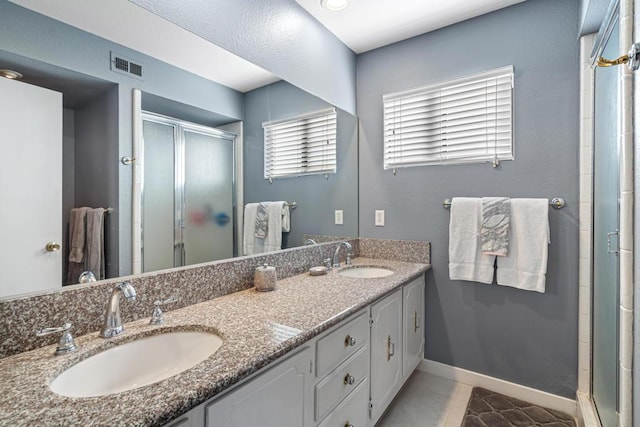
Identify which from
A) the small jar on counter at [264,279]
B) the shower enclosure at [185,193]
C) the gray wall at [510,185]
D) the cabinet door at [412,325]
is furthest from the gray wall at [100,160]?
the gray wall at [510,185]

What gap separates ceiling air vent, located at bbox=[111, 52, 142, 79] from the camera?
1.09 metres

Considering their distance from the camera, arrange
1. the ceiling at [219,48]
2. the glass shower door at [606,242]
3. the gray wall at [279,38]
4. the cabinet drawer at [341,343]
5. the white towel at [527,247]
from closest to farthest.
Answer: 1. the ceiling at [219,48]
2. the cabinet drawer at [341,343]
3. the glass shower door at [606,242]
4. the gray wall at [279,38]
5. the white towel at [527,247]

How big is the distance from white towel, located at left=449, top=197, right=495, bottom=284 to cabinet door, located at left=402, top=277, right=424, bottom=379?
0.25 metres

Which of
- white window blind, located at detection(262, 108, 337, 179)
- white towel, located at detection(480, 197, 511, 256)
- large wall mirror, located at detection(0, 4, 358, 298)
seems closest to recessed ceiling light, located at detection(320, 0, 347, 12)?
white window blind, located at detection(262, 108, 337, 179)

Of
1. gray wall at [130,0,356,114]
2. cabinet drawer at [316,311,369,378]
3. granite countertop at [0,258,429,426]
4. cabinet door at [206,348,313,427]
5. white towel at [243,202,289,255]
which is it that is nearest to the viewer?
granite countertop at [0,258,429,426]

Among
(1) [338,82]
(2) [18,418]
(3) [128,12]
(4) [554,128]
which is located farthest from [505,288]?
(3) [128,12]

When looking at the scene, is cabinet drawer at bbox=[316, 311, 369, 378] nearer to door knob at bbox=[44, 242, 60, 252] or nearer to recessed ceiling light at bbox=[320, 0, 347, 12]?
door knob at bbox=[44, 242, 60, 252]

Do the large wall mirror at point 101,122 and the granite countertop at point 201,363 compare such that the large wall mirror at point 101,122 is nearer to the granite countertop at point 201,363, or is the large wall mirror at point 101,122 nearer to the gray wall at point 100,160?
the gray wall at point 100,160

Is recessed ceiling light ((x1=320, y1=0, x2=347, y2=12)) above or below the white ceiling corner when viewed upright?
above

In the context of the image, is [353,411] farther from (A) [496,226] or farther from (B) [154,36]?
(B) [154,36]

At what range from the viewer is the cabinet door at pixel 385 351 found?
1514mm

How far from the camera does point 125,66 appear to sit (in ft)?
3.67

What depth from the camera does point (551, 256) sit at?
1807 mm

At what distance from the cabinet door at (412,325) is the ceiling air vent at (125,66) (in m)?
1.67
